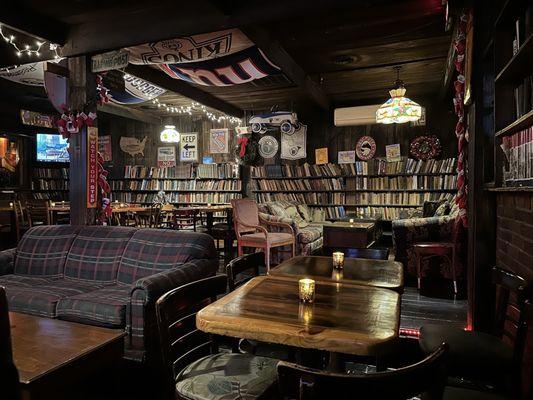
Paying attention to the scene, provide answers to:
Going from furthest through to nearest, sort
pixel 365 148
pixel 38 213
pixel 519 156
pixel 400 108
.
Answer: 1. pixel 365 148
2. pixel 38 213
3. pixel 400 108
4. pixel 519 156

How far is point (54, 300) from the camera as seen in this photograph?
2.68 meters

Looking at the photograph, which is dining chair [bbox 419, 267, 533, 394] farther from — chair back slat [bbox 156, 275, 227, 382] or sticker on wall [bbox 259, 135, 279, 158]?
sticker on wall [bbox 259, 135, 279, 158]

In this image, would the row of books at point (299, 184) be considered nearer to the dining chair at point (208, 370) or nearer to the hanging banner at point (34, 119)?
the hanging banner at point (34, 119)

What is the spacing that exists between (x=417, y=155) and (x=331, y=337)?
6.58 meters

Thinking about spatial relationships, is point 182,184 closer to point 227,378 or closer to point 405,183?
point 405,183

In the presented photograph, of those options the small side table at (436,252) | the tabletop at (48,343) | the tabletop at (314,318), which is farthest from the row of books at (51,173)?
the tabletop at (314,318)

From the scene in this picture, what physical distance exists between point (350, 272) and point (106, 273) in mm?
2116

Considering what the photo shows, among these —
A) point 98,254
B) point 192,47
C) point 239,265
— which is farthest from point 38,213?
point 239,265

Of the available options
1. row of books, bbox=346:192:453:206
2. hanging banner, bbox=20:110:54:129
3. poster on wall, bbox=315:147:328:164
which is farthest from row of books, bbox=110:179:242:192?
row of books, bbox=346:192:453:206

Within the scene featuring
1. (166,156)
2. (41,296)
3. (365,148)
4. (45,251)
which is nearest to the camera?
(41,296)

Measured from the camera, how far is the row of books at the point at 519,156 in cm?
188

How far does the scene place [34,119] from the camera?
27.0 ft

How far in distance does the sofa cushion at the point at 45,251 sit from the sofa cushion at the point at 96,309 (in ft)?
2.80

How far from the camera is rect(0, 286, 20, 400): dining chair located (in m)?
0.96
